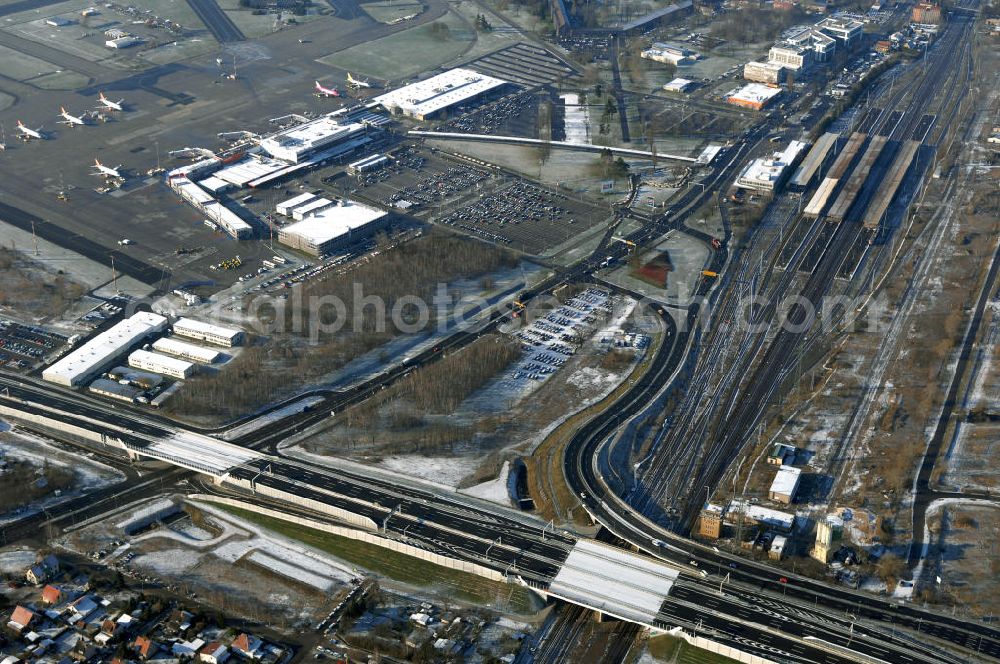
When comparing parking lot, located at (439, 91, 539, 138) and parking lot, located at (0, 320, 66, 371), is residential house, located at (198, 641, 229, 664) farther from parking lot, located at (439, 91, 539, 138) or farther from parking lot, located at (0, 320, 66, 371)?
parking lot, located at (439, 91, 539, 138)

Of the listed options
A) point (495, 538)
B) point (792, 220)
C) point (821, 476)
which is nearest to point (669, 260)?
point (792, 220)

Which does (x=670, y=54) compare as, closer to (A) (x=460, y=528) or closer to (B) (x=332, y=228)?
(B) (x=332, y=228)

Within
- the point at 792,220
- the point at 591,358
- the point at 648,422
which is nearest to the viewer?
the point at 648,422

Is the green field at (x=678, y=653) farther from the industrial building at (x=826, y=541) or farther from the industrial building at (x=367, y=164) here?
the industrial building at (x=367, y=164)

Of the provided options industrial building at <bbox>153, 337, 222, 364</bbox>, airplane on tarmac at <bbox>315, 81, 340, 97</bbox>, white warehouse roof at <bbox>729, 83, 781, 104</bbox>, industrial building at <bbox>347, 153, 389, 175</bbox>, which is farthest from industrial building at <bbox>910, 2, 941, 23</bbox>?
industrial building at <bbox>153, 337, 222, 364</bbox>

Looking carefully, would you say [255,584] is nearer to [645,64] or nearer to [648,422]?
[648,422]

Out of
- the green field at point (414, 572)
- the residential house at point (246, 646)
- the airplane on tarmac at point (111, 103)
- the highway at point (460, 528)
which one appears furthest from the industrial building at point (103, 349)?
the airplane on tarmac at point (111, 103)
